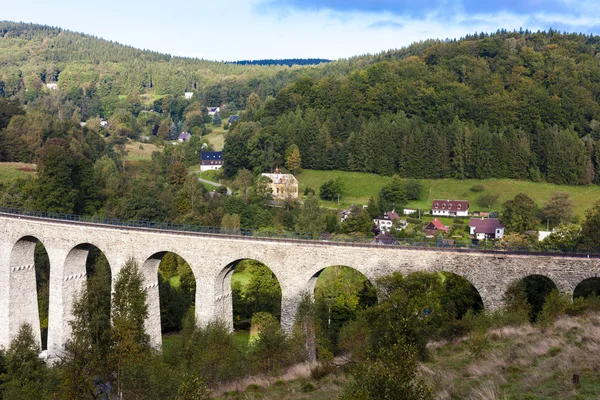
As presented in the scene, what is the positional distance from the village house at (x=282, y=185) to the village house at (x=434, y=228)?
25.3m

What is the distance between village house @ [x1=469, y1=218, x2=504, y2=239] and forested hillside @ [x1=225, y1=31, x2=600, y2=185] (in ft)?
89.6

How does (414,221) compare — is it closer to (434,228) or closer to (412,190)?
(434,228)

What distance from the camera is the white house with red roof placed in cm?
9706

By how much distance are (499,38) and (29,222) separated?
148 metres

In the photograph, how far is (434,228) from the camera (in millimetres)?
86375

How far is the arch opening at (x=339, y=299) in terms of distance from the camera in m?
49.5

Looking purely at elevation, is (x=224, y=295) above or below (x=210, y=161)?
below

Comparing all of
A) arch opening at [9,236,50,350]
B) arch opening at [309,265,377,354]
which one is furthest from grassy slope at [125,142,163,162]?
arch opening at [309,265,377,354]

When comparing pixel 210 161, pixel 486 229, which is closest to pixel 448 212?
pixel 486 229

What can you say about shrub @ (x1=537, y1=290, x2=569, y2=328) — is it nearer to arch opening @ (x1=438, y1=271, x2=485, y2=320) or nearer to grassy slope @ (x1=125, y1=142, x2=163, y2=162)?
arch opening @ (x1=438, y1=271, x2=485, y2=320)

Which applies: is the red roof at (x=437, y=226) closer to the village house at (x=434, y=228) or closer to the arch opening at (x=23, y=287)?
the village house at (x=434, y=228)

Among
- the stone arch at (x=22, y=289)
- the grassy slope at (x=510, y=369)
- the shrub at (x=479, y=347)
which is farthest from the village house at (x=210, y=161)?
the shrub at (x=479, y=347)

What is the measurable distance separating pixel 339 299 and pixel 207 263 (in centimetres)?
1647

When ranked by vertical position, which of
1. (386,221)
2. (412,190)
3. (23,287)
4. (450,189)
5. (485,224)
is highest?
(450,189)
